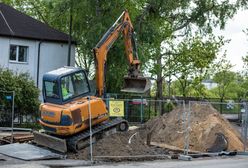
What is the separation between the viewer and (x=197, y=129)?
23.7 meters

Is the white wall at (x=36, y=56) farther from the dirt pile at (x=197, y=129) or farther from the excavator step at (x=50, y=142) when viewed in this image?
the excavator step at (x=50, y=142)

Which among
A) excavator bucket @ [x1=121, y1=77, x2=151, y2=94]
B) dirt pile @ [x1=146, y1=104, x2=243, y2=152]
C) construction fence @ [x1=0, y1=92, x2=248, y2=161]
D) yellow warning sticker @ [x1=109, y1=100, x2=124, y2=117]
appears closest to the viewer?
construction fence @ [x1=0, y1=92, x2=248, y2=161]

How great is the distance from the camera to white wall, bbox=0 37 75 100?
130ft

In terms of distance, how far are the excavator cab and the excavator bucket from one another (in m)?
1.66

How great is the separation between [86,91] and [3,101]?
10223 mm

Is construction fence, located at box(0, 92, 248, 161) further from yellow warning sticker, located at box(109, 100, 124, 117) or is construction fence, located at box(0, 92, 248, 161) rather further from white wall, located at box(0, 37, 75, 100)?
white wall, located at box(0, 37, 75, 100)

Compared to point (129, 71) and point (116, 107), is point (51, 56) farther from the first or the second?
point (116, 107)

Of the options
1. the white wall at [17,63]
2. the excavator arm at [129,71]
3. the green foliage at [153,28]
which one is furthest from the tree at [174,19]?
the excavator arm at [129,71]

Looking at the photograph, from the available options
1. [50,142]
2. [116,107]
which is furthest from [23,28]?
[50,142]

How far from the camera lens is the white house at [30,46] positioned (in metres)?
40.0

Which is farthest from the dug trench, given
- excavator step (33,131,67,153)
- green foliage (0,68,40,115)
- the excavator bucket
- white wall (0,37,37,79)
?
white wall (0,37,37,79)

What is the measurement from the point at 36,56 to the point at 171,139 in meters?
20.5

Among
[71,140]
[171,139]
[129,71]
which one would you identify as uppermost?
[129,71]

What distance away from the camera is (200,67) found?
54.0 m
